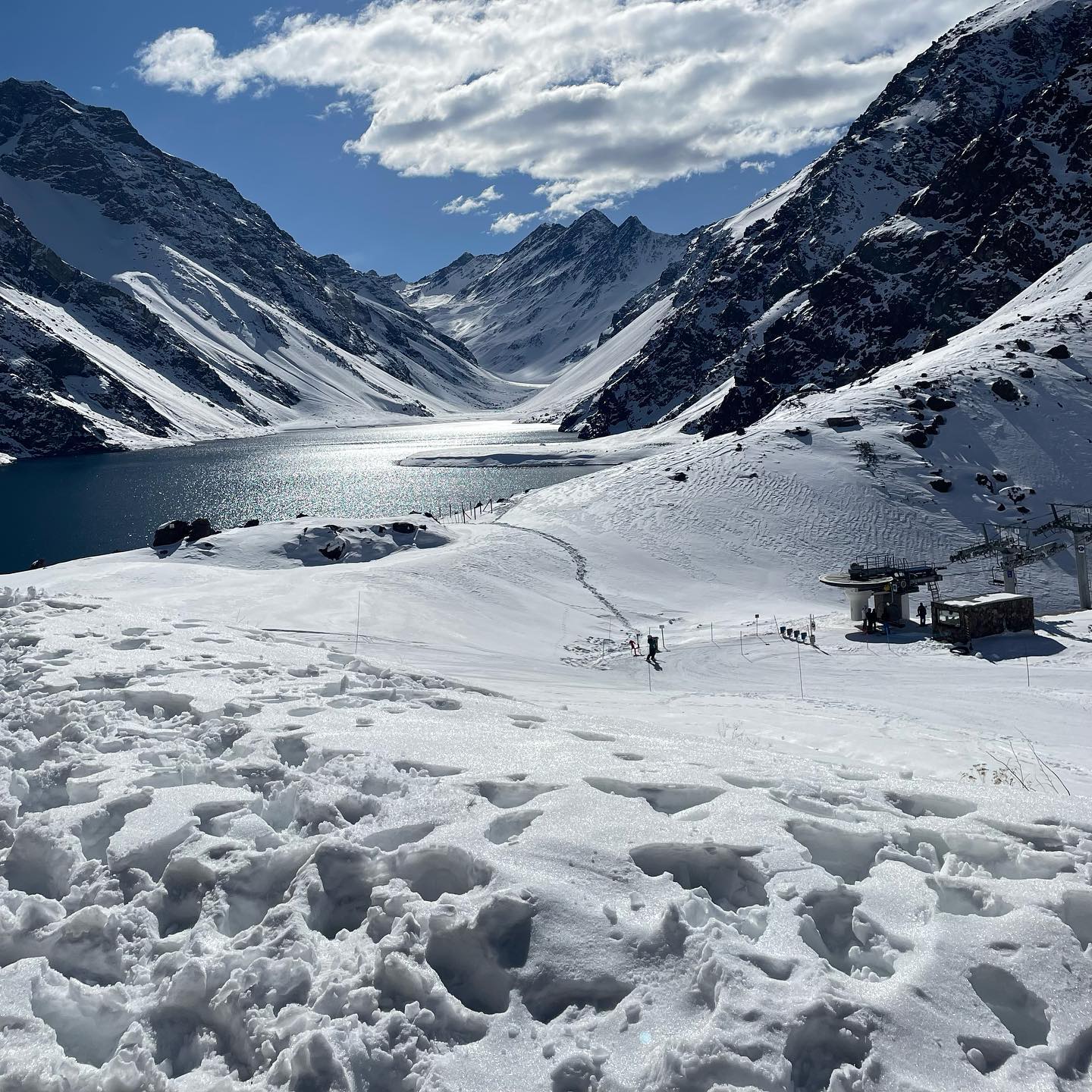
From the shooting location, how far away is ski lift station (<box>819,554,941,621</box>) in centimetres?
3522

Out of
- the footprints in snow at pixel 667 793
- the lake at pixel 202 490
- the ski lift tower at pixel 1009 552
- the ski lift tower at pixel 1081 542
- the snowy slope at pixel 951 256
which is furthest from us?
the snowy slope at pixel 951 256

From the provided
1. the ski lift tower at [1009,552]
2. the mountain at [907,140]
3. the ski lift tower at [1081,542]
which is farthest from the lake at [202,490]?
the mountain at [907,140]

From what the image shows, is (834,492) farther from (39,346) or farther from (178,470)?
(39,346)

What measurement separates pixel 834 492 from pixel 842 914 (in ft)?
158

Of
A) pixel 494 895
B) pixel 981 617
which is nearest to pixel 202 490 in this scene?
pixel 981 617

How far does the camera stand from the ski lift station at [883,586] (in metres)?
35.2

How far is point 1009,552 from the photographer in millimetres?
38719

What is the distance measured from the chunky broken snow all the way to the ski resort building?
26.5 m

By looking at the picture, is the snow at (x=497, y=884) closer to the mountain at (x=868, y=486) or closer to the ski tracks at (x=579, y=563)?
the ski tracks at (x=579, y=563)

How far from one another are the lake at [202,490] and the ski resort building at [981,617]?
43611 millimetres

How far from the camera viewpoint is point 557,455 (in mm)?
130625

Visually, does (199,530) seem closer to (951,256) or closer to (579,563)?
(579,563)

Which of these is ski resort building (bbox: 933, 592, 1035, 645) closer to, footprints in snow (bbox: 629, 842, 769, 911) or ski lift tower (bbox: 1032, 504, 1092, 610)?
ski lift tower (bbox: 1032, 504, 1092, 610)

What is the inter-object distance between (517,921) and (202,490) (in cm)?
10507
